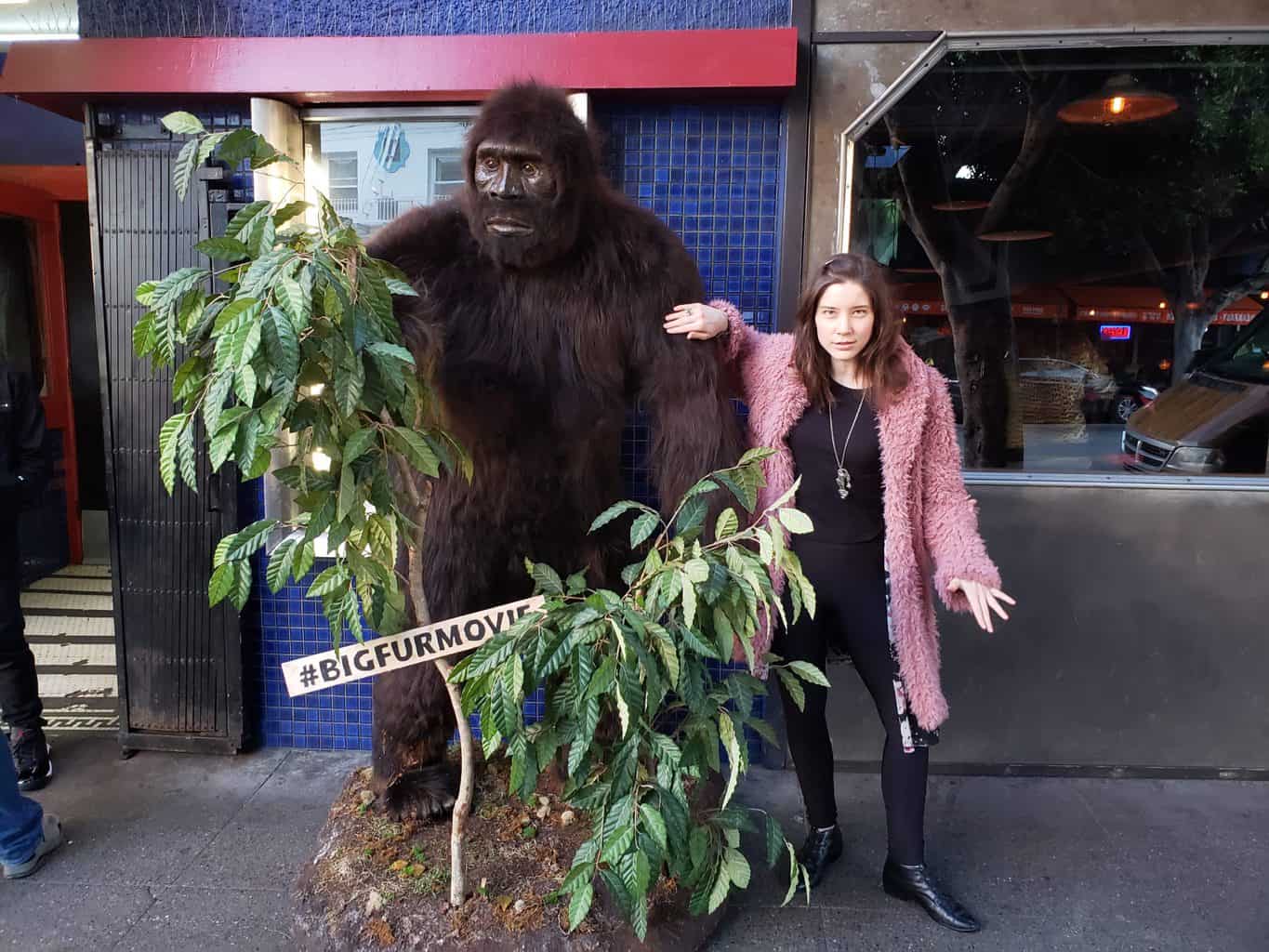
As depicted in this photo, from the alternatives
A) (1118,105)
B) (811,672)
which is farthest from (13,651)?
(1118,105)

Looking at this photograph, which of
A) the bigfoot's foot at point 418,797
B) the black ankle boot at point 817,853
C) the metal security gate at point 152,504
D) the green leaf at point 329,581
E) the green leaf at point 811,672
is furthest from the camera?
the metal security gate at point 152,504

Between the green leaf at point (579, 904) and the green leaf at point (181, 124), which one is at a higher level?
the green leaf at point (181, 124)

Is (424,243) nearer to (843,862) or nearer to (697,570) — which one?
(697,570)

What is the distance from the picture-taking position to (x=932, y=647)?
2.47 m

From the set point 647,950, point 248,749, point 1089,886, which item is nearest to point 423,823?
point 647,950

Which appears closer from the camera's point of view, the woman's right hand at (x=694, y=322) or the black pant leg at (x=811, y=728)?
the woman's right hand at (x=694, y=322)

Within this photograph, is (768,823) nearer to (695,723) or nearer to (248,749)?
(695,723)

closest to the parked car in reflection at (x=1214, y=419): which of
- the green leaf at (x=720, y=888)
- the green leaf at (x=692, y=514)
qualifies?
the green leaf at (x=692, y=514)

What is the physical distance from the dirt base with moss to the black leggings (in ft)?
1.87

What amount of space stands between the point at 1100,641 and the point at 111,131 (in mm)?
4094

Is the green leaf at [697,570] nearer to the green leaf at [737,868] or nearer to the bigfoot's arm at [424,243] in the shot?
the green leaf at [737,868]

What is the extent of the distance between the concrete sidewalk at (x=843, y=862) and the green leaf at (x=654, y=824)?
79cm

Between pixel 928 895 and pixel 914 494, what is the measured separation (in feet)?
3.83

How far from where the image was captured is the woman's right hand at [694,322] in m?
2.22
